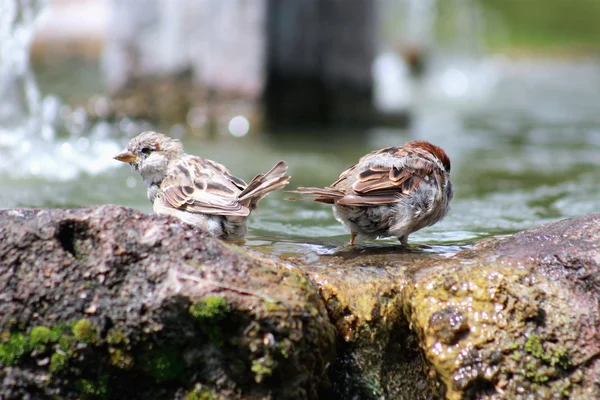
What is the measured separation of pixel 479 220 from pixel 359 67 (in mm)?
6769

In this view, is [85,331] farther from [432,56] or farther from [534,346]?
[432,56]

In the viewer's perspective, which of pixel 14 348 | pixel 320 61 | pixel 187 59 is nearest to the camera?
pixel 14 348

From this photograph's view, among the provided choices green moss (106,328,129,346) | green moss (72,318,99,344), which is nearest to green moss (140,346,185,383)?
green moss (106,328,129,346)

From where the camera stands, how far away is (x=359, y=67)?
41.7 feet

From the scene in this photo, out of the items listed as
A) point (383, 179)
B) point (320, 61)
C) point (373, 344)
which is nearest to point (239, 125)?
point (320, 61)

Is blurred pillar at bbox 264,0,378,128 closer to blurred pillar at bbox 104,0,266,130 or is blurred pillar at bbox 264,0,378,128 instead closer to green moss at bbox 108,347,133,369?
blurred pillar at bbox 104,0,266,130

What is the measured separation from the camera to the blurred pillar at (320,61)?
1164 cm

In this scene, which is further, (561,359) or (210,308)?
(561,359)

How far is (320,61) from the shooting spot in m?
12.2

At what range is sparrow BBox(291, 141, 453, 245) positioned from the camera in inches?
193

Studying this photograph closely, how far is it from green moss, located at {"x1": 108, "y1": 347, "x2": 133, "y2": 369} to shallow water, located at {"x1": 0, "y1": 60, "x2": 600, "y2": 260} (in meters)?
1.30

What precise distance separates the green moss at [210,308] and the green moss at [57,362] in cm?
56

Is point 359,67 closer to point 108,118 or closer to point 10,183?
point 108,118

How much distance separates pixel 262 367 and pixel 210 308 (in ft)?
1.09
